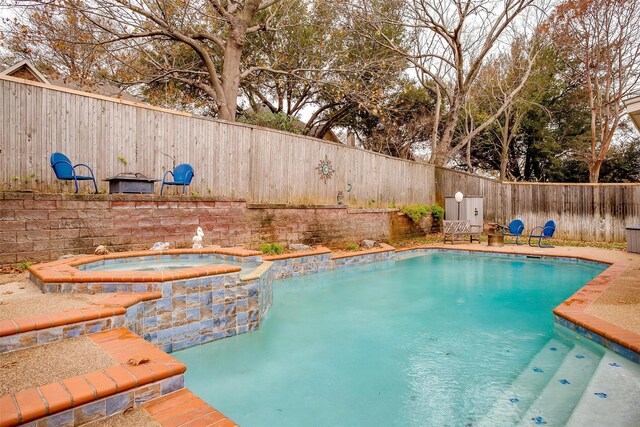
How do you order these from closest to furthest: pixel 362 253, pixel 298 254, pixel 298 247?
pixel 298 254
pixel 298 247
pixel 362 253

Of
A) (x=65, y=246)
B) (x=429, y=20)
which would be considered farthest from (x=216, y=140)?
(x=429, y=20)

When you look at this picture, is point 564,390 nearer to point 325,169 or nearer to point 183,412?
point 183,412

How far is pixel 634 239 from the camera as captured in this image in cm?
834

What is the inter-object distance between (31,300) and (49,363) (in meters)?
1.21

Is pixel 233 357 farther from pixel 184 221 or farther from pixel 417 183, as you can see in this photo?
pixel 417 183

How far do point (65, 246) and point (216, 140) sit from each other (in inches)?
118

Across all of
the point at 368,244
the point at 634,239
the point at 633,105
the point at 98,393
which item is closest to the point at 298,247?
the point at 368,244

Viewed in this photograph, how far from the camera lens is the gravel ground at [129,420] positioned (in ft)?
5.79

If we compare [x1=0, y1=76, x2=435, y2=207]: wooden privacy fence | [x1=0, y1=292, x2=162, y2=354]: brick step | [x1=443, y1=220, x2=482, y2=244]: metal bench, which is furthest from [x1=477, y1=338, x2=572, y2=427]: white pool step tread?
[x1=443, y1=220, x2=482, y2=244]: metal bench

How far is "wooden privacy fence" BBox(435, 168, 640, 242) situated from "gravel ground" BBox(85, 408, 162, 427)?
11.6 meters

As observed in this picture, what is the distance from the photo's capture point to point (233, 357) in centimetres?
337

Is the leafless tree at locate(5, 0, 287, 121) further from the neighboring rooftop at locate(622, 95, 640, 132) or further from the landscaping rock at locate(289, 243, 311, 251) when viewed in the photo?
the neighboring rooftop at locate(622, 95, 640, 132)

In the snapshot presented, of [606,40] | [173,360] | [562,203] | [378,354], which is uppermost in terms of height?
[606,40]

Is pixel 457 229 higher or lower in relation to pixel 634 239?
higher
